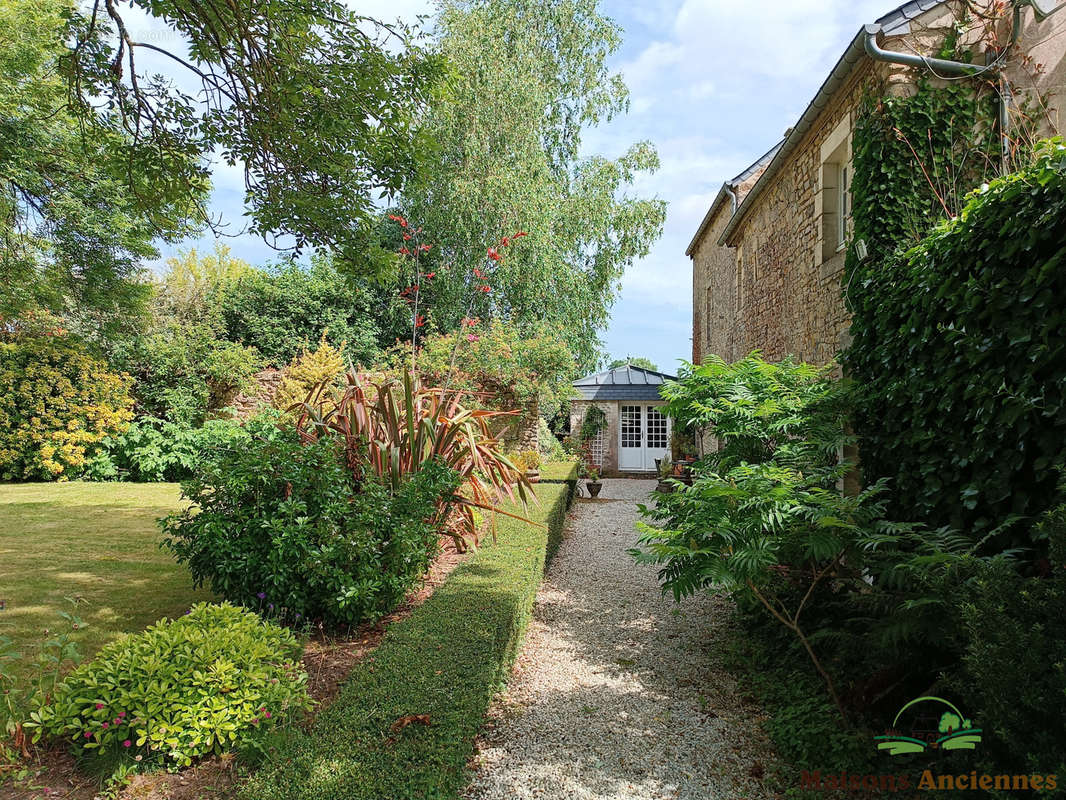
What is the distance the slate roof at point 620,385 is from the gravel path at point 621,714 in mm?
12177

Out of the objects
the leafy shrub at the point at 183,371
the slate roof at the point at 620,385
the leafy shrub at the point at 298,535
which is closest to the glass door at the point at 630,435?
the slate roof at the point at 620,385

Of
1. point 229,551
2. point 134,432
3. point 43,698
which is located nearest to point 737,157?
point 229,551

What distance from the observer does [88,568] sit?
16.4ft

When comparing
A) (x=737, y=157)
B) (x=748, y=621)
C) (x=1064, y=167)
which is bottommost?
(x=748, y=621)

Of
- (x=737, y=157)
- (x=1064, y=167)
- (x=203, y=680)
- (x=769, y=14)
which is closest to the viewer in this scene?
(x=203, y=680)

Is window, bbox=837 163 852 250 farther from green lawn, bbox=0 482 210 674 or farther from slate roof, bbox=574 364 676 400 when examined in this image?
slate roof, bbox=574 364 676 400

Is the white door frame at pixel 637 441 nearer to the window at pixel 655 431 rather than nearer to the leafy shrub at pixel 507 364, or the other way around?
the window at pixel 655 431

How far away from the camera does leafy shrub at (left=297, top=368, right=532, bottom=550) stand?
438cm

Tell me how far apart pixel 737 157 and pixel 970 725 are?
36.2 feet

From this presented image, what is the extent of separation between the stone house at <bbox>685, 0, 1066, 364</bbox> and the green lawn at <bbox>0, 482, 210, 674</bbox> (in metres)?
6.00

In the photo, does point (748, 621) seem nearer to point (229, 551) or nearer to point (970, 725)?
point (970, 725)

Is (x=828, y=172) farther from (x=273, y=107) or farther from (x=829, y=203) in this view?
(x=273, y=107)

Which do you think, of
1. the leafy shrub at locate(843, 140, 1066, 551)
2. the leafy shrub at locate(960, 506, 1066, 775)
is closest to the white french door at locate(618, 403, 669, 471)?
the leafy shrub at locate(843, 140, 1066, 551)

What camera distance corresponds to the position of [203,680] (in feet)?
7.23
